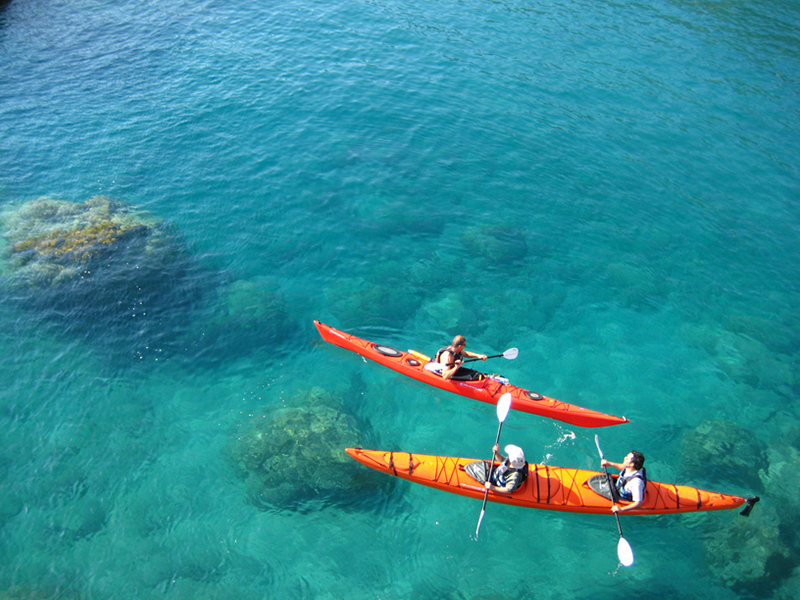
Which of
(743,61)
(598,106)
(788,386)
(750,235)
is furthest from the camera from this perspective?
(743,61)

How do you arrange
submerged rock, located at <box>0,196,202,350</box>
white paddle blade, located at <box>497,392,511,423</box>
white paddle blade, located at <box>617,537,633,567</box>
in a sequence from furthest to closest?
1. submerged rock, located at <box>0,196,202,350</box>
2. white paddle blade, located at <box>497,392,511,423</box>
3. white paddle blade, located at <box>617,537,633,567</box>

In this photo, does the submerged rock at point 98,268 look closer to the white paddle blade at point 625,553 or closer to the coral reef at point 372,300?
the coral reef at point 372,300

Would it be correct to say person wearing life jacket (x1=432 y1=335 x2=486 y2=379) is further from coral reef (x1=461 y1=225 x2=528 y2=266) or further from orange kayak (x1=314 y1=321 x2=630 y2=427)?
coral reef (x1=461 y1=225 x2=528 y2=266)

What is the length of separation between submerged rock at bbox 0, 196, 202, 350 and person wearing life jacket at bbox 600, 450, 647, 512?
11.9 meters

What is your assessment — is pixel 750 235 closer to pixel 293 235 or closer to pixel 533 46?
pixel 533 46

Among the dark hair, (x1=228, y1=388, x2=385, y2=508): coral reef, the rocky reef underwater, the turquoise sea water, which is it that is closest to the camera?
the dark hair

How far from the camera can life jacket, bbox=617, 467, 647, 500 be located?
1005 centimetres

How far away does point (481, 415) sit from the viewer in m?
12.9

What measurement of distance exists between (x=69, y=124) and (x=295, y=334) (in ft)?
45.0

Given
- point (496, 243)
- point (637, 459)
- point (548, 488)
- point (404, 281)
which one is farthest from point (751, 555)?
point (404, 281)

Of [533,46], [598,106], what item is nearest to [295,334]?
[598,106]

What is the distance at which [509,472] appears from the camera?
1045 cm

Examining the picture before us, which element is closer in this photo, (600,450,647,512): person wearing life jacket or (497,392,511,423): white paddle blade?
(600,450,647,512): person wearing life jacket

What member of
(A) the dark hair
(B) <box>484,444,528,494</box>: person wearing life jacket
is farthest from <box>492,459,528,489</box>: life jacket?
(A) the dark hair
